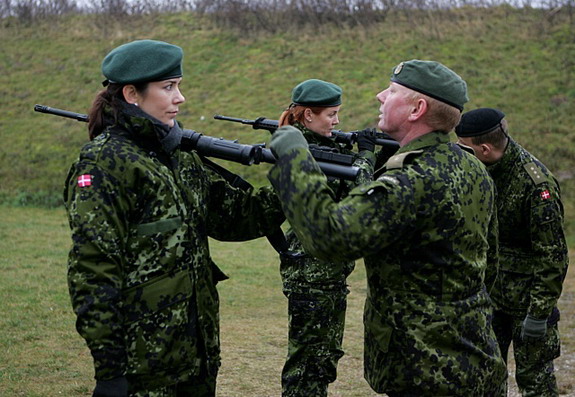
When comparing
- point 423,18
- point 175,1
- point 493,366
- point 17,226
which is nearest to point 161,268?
point 493,366

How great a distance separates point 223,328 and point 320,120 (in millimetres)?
3864

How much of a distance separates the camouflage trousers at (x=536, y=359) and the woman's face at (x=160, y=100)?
115 inches

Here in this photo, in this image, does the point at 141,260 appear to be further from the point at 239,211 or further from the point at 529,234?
the point at 529,234

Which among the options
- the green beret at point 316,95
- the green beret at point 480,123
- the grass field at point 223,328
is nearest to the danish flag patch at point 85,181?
the green beret at point 316,95

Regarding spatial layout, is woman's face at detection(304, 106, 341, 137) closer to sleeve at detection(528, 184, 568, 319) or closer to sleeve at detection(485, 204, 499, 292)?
sleeve at detection(528, 184, 568, 319)

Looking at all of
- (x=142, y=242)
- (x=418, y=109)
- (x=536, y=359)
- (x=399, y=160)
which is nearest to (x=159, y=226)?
(x=142, y=242)

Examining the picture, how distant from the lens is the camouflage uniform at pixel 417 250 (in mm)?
2369

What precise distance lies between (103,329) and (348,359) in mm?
4571

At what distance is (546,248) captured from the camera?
4.28 m

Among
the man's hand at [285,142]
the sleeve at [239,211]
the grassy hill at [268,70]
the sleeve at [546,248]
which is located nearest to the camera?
the man's hand at [285,142]

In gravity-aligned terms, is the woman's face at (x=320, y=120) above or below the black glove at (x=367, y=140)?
above

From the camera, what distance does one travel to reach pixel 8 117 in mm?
21422

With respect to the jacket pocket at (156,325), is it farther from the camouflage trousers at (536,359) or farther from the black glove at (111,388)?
the camouflage trousers at (536,359)

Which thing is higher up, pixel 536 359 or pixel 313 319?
pixel 313 319
